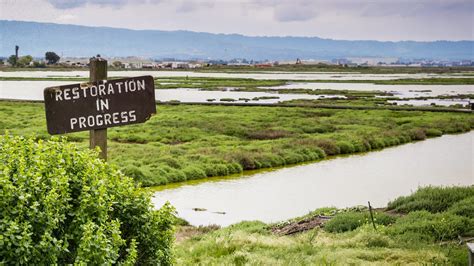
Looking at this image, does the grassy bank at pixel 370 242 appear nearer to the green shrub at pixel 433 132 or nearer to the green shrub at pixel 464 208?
the green shrub at pixel 464 208

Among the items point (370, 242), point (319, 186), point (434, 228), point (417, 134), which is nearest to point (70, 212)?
point (370, 242)

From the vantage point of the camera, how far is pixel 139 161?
97.7 ft

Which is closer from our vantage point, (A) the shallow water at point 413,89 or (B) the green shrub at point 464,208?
(B) the green shrub at point 464,208

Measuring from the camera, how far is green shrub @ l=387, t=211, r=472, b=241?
11.7 metres

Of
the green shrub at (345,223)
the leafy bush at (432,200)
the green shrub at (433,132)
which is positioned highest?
the leafy bush at (432,200)

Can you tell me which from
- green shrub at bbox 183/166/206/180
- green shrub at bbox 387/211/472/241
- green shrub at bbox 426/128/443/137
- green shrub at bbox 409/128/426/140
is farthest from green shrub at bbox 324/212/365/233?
green shrub at bbox 426/128/443/137

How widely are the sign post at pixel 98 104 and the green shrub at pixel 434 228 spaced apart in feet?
19.9

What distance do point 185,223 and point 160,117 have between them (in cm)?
3263

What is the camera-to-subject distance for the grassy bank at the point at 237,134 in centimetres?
3039

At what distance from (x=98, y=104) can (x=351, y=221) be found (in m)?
8.02

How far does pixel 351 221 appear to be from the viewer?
45.7ft

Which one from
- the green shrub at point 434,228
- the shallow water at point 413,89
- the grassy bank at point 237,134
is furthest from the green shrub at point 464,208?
the shallow water at point 413,89

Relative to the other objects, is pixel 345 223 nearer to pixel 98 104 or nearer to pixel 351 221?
pixel 351 221

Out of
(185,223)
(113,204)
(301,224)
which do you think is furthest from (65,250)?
(185,223)
